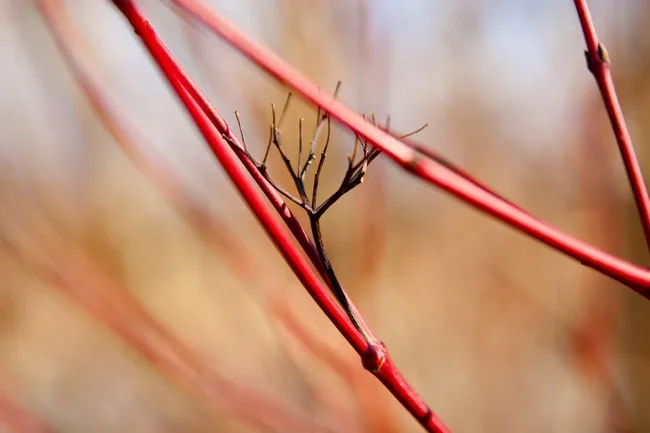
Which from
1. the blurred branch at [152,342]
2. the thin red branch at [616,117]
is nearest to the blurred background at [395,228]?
the blurred branch at [152,342]

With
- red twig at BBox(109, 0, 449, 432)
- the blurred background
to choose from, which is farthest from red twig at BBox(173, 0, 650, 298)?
the blurred background

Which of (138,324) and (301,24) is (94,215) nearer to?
(301,24)

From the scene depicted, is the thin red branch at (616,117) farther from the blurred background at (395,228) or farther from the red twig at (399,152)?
the blurred background at (395,228)

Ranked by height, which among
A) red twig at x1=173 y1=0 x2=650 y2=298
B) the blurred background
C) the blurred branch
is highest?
the blurred background

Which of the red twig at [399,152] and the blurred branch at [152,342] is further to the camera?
the blurred branch at [152,342]

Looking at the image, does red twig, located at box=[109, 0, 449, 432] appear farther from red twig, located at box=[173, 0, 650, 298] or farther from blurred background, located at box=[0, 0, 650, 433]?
blurred background, located at box=[0, 0, 650, 433]
